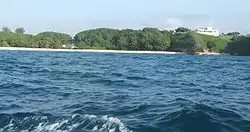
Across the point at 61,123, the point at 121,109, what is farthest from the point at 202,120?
the point at 61,123

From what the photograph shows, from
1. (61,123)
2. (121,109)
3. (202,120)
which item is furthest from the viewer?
(121,109)

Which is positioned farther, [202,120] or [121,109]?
[121,109]

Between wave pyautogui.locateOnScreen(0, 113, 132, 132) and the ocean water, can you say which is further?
the ocean water

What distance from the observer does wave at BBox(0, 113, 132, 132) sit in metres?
11.0

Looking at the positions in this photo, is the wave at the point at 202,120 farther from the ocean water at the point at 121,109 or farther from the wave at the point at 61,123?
the wave at the point at 61,123

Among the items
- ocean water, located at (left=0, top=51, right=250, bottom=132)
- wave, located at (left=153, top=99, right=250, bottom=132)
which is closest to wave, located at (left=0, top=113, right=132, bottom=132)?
ocean water, located at (left=0, top=51, right=250, bottom=132)

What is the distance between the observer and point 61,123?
37.9 feet

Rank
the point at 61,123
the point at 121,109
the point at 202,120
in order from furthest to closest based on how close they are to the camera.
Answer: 1. the point at 121,109
2. the point at 202,120
3. the point at 61,123

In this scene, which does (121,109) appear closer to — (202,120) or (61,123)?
(61,123)

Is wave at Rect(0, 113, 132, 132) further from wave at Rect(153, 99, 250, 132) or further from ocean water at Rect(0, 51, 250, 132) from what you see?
wave at Rect(153, 99, 250, 132)

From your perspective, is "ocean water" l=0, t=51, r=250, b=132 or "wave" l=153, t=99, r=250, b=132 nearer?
"wave" l=153, t=99, r=250, b=132

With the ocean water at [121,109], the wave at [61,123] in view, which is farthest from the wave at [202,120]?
the wave at [61,123]

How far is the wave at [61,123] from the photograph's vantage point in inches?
433

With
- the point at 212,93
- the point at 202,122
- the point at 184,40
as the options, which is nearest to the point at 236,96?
the point at 212,93
